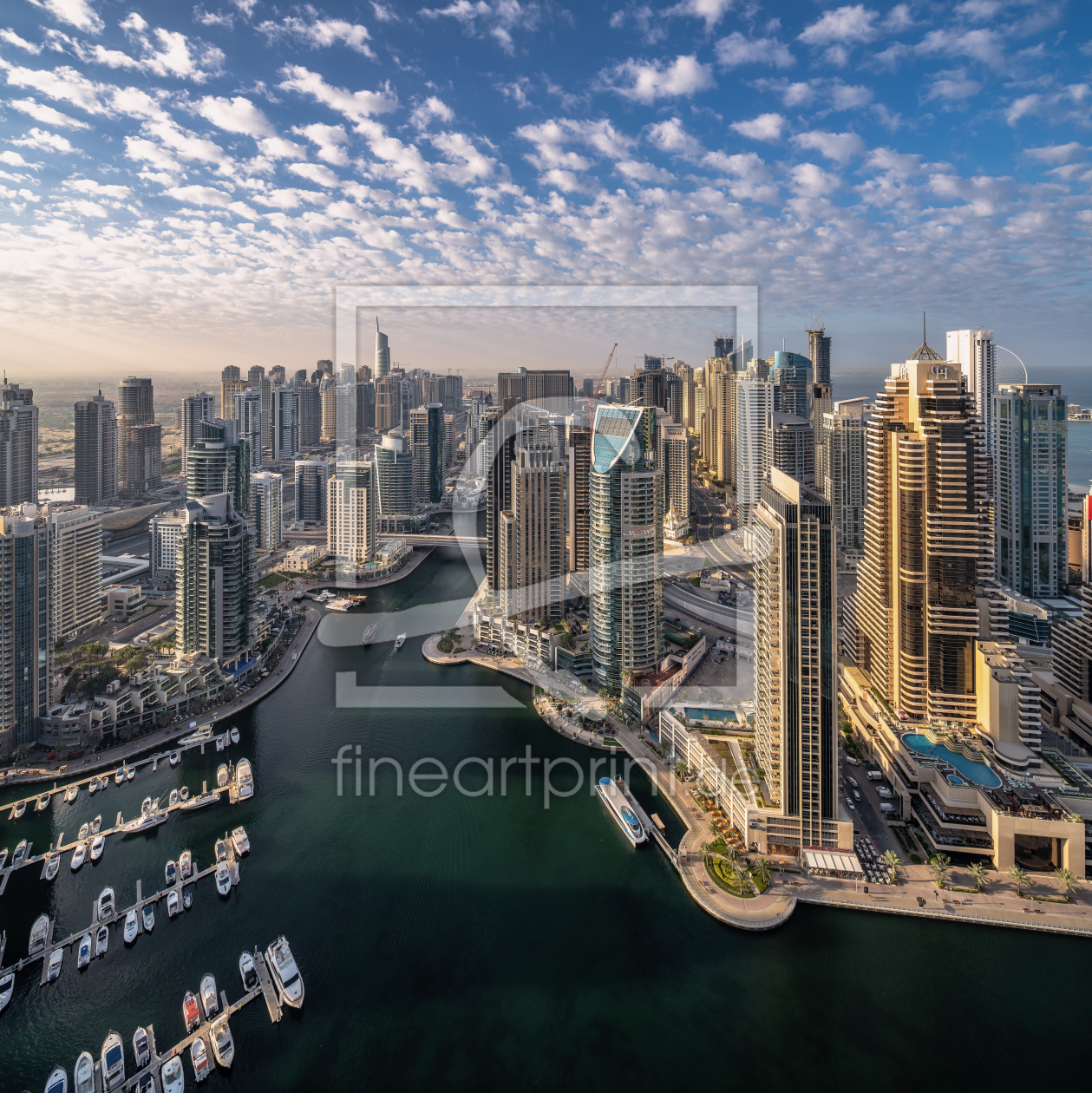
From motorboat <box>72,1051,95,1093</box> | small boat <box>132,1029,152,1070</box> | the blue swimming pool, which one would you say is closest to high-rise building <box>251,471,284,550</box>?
small boat <box>132,1029,152,1070</box>

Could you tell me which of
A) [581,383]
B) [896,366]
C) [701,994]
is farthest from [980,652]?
[581,383]

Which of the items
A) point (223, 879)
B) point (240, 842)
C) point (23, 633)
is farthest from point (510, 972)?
point (23, 633)

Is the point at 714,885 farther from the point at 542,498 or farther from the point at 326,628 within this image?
the point at 326,628

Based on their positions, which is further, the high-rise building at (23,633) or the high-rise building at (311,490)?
the high-rise building at (311,490)

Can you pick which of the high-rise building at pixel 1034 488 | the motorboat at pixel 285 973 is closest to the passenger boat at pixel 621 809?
the motorboat at pixel 285 973

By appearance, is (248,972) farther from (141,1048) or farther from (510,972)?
(510,972)

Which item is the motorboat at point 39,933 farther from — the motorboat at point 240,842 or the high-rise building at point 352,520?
the high-rise building at point 352,520
